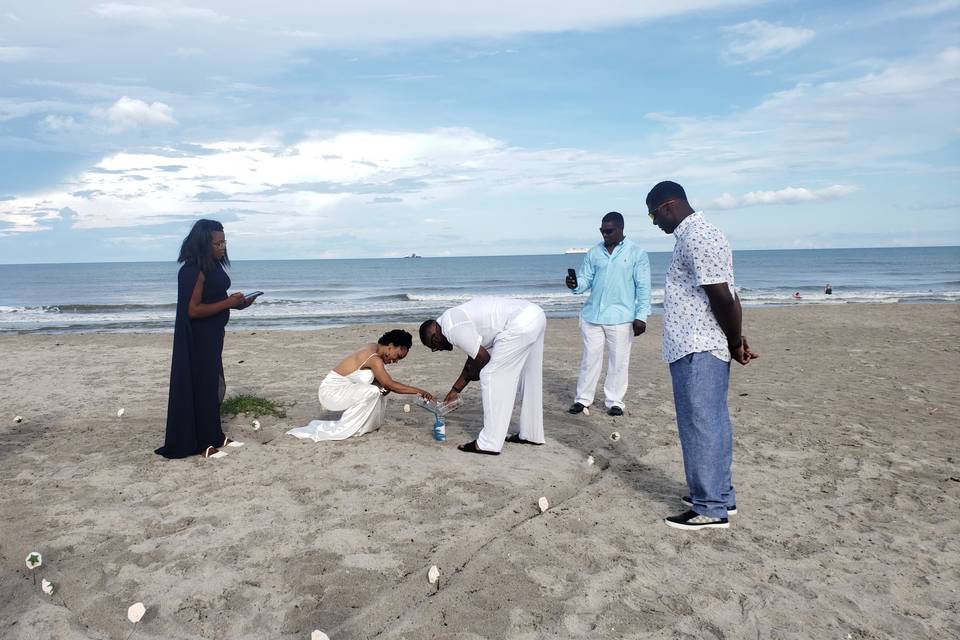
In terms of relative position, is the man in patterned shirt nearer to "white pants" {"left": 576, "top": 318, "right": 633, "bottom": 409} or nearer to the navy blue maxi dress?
"white pants" {"left": 576, "top": 318, "right": 633, "bottom": 409}

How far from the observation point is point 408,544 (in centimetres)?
418

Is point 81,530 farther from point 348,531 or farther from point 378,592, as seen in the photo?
point 378,592

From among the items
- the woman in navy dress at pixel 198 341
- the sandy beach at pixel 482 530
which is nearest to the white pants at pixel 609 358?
the sandy beach at pixel 482 530

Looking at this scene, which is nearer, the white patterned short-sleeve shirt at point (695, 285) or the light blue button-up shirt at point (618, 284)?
the white patterned short-sleeve shirt at point (695, 285)

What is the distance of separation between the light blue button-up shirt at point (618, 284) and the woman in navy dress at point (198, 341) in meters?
3.52

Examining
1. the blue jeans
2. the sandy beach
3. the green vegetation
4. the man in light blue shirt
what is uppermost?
the man in light blue shirt

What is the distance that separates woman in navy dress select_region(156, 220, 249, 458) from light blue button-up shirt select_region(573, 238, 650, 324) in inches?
139

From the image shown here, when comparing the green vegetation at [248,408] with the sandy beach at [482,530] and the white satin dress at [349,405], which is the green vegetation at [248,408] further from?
the white satin dress at [349,405]

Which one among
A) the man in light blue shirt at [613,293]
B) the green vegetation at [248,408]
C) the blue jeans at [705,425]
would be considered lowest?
the green vegetation at [248,408]

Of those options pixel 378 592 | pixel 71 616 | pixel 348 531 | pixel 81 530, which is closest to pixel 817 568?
pixel 378 592

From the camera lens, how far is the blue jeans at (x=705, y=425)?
4152mm

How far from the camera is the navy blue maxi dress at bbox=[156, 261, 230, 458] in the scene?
18.0 feet

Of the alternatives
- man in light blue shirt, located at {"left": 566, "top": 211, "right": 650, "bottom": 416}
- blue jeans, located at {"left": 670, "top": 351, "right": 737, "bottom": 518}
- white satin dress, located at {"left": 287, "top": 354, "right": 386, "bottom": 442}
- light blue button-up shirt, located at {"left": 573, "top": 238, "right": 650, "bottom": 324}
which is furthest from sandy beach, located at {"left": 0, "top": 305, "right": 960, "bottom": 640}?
light blue button-up shirt, located at {"left": 573, "top": 238, "right": 650, "bottom": 324}

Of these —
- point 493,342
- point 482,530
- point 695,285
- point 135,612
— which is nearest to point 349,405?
point 493,342
